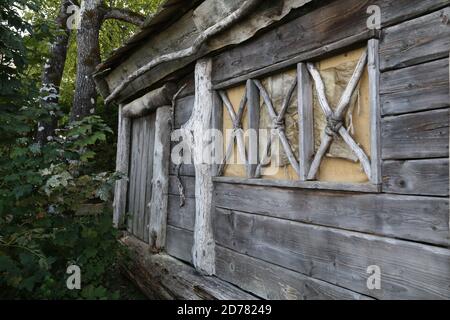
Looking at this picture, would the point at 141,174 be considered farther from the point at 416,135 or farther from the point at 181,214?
the point at 416,135

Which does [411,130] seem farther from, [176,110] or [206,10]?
[176,110]

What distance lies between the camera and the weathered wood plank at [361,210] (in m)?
1.58

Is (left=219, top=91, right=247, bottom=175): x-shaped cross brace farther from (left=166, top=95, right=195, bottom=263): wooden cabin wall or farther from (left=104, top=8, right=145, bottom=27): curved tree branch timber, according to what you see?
(left=104, top=8, right=145, bottom=27): curved tree branch timber

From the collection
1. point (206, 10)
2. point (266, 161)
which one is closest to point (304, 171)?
point (266, 161)


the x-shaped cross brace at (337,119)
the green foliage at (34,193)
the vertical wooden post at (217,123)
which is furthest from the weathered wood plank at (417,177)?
the green foliage at (34,193)

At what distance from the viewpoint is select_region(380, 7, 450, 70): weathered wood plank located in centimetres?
157

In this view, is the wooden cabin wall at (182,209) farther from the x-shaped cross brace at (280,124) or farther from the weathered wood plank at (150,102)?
the x-shaped cross brace at (280,124)

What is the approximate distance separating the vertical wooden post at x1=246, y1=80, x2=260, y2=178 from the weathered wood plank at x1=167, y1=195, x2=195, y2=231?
3.34ft

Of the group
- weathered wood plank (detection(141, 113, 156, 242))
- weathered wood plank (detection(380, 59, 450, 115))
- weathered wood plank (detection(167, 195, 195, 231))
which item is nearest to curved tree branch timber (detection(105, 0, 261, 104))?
weathered wood plank (detection(141, 113, 156, 242))

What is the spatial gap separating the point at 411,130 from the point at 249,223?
1.39 m

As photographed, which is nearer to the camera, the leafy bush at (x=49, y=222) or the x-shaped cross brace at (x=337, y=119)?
the x-shaped cross brace at (x=337, y=119)

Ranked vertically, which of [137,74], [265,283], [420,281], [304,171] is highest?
[137,74]

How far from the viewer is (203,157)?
124 inches

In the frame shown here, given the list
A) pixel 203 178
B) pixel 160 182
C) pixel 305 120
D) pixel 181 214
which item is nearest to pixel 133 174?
pixel 160 182
